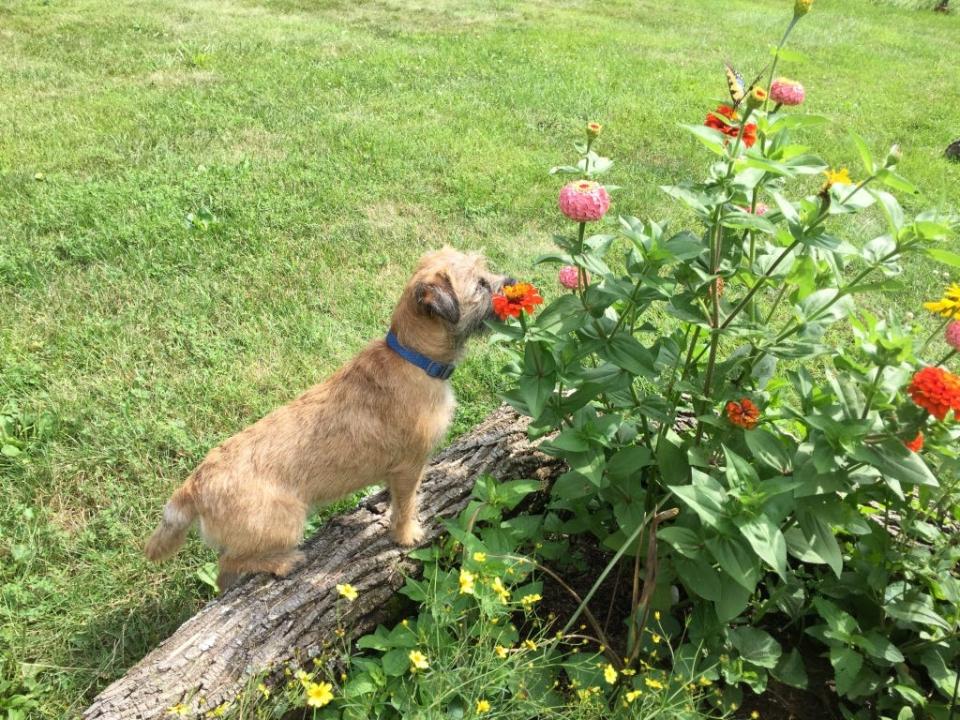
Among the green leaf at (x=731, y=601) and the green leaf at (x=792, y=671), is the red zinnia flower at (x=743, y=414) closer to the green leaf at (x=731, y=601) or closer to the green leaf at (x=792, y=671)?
the green leaf at (x=731, y=601)

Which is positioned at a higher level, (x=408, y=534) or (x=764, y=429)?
(x=764, y=429)

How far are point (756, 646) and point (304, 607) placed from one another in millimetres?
1626

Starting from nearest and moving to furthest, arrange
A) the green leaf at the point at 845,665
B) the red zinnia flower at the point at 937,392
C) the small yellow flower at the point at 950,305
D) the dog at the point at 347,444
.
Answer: the red zinnia flower at the point at 937,392 < the small yellow flower at the point at 950,305 < the green leaf at the point at 845,665 < the dog at the point at 347,444

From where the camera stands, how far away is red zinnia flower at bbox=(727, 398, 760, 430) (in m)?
2.08

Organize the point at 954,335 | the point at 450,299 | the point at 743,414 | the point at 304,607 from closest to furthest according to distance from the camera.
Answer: the point at 954,335, the point at 743,414, the point at 304,607, the point at 450,299

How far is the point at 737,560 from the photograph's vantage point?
202 centimetres

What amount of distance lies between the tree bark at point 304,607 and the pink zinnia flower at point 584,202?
142cm

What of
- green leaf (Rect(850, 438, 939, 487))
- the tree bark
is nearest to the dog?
the tree bark

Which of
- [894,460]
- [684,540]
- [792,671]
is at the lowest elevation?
[792,671]

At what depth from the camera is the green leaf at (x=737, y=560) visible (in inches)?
78.4

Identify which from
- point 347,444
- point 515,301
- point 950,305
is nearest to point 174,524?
point 347,444

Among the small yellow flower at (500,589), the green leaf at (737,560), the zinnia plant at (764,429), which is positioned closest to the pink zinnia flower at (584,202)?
the zinnia plant at (764,429)

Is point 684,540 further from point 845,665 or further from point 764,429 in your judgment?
point 845,665

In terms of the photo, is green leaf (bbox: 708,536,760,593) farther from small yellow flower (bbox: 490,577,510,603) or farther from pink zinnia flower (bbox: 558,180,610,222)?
pink zinnia flower (bbox: 558,180,610,222)
